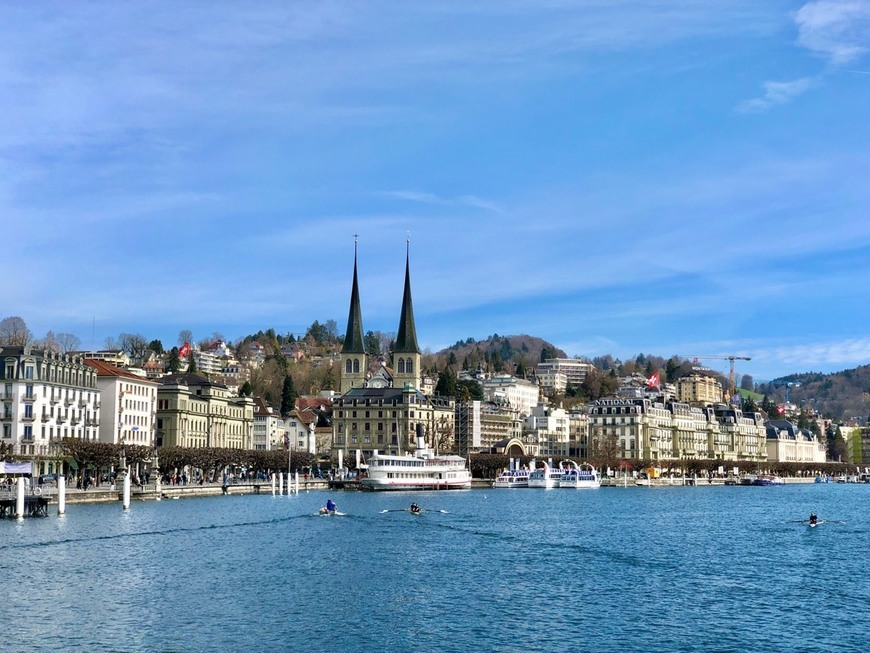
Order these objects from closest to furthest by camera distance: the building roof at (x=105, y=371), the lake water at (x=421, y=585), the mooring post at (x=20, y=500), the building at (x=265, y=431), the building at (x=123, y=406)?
the lake water at (x=421, y=585), the mooring post at (x=20, y=500), the building at (x=123, y=406), the building roof at (x=105, y=371), the building at (x=265, y=431)

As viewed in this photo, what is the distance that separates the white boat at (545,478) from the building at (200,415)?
39.3 meters

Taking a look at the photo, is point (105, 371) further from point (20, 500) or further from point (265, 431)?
point (265, 431)

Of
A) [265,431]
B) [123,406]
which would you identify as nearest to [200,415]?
[123,406]

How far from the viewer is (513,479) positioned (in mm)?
162000

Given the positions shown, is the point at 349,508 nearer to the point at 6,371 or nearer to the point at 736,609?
the point at 6,371

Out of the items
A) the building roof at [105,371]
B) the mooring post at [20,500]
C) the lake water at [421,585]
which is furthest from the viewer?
the building roof at [105,371]

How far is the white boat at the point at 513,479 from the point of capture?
6304 inches

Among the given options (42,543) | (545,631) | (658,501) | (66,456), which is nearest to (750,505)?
(658,501)

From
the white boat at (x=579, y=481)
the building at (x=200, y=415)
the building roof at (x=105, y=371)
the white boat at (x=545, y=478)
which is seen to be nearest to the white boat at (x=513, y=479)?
the white boat at (x=545, y=478)

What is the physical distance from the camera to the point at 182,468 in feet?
395

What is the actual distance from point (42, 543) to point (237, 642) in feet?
83.4

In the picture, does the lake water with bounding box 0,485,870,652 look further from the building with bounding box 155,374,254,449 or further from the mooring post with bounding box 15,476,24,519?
the building with bounding box 155,374,254,449

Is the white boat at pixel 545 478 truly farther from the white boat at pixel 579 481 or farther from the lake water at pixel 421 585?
the lake water at pixel 421 585

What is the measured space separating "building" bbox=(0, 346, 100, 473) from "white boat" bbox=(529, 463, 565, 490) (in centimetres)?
6620
